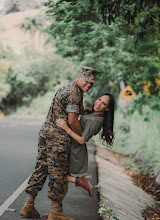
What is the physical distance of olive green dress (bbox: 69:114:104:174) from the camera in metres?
4.61

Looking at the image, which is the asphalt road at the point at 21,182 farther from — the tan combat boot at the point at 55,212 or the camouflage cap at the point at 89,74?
the camouflage cap at the point at 89,74

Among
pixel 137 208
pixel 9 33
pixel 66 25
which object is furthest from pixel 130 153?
pixel 9 33

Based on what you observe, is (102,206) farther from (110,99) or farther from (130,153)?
(130,153)

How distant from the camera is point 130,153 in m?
14.2

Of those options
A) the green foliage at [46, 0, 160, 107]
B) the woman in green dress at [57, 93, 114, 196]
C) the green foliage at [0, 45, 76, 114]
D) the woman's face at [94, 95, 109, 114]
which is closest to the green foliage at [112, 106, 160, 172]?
the green foliage at [46, 0, 160, 107]

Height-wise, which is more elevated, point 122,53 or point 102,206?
point 122,53

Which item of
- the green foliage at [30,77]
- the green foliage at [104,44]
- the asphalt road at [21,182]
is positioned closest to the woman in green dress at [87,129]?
the asphalt road at [21,182]

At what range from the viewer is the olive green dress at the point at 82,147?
4.61 m

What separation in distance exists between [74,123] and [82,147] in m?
0.41

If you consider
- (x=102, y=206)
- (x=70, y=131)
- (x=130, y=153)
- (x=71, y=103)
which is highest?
(x=71, y=103)

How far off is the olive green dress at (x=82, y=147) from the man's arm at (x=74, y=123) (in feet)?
0.26

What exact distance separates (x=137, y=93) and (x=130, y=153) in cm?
343

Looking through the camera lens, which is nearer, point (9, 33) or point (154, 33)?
point (154, 33)

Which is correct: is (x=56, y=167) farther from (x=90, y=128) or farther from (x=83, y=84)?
(x=83, y=84)
